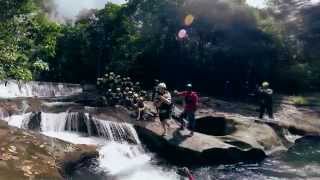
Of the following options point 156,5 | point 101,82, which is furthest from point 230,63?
point 101,82

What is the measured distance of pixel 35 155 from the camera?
16516 millimetres

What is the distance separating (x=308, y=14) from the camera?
4847 centimetres

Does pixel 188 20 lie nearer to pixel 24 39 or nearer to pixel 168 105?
pixel 168 105

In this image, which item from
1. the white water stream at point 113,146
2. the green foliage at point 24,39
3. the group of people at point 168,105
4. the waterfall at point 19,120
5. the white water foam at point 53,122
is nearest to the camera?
the green foliage at point 24,39

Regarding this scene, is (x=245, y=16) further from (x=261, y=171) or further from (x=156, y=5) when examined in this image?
(x=261, y=171)

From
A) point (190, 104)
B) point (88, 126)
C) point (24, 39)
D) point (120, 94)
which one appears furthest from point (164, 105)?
point (120, 94)

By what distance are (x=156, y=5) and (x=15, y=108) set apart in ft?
81.8

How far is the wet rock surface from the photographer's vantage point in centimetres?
1495

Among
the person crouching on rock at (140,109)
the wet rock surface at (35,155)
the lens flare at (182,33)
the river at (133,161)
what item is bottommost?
the river at (133,161)

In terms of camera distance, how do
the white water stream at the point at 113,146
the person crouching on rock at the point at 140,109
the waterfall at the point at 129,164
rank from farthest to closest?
the person crouching on rock at the point at 140,109 < the white water stream at the point at 113,146 < the waterfall at the point at 129,164

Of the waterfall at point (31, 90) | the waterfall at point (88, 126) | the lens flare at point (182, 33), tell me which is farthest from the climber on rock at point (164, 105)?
the lens flare at point (182, 33)

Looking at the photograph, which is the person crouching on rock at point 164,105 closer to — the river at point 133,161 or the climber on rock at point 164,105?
the climber on rock at point 164,105

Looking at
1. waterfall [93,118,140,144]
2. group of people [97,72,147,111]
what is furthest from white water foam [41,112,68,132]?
group of people [97,72,147,111]

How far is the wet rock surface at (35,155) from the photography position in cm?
1495
